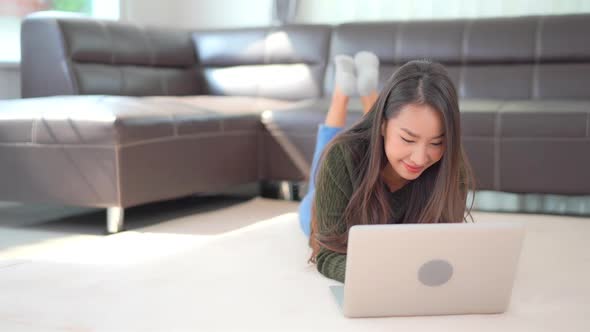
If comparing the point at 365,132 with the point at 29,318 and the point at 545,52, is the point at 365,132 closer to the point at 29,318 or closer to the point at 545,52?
the point at 29,318

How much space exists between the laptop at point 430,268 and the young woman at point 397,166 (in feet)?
0.78

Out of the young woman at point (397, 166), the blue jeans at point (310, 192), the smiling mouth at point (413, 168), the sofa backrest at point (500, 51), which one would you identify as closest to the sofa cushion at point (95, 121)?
the blue jeans at point (310, 192)

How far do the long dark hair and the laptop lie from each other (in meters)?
0.24

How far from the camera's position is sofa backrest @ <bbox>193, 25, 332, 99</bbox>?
446 centimetres

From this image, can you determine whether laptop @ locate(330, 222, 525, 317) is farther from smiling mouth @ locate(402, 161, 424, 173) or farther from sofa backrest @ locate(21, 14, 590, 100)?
sofa backrest @ locate(21, 14, 590, 100)

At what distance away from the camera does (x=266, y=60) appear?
15.0 ft

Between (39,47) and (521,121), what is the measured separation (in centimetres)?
219

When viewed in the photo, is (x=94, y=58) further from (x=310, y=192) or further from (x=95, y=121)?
(x=310, y=192)

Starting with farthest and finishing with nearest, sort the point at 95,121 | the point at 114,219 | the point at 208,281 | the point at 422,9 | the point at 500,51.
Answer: the point at 422,9 → the point at 500,51 → the point at 114,219 → the point at 95,121 → the point at 208,281

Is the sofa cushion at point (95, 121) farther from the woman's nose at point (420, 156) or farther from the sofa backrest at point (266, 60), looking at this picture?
the woman's nose at point (420, 156)

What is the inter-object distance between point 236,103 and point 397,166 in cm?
224

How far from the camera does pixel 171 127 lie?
3246 mm

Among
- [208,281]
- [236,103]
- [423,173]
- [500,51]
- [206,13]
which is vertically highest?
[206,13]

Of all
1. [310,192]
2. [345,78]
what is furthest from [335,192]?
[345,78]
